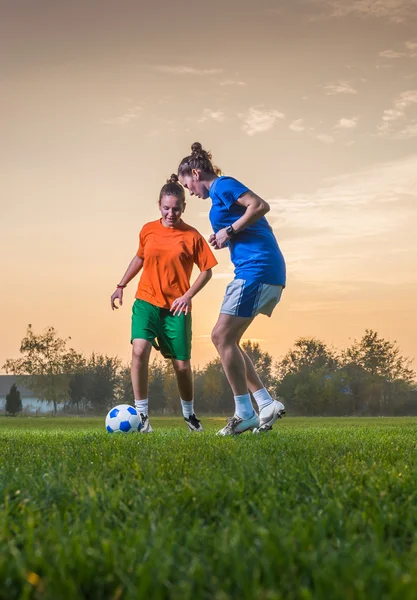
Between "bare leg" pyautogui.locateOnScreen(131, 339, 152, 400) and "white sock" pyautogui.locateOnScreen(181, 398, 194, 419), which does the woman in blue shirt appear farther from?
"white sock" pyautogui.locateOnScreen(181, 398, 194, 419)

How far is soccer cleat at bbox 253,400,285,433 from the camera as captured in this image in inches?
275

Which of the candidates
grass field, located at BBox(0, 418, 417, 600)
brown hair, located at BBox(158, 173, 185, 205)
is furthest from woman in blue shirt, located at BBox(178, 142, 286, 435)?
grass field, located at BBox(0, 418, 417, 600)

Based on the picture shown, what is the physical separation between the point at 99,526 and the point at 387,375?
58.8m

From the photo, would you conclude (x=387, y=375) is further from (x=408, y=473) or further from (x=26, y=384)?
(x=408, y=473)

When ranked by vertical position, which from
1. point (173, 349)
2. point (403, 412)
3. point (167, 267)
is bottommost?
point (403, 412)

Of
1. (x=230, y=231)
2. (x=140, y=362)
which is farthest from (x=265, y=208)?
(x=140, y=362)

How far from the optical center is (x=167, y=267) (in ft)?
29.3

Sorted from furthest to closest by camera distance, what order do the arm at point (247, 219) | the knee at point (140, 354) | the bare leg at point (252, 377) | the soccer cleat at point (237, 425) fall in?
the knee at point (140, 354)
the bare leg at point (252, 377)
the soccer cleat at point (237, 425)
the arm at point (247, 219)

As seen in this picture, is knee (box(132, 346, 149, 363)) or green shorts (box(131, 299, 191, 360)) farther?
green shorts (box(131, 299, 191, 360))

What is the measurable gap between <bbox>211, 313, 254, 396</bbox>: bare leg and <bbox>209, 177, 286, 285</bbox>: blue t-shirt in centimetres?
48

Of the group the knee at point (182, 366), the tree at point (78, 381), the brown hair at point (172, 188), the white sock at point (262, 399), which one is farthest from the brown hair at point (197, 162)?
the tree at point (78, 381)

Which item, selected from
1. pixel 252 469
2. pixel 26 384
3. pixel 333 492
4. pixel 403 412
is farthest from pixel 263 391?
pixel 26 384

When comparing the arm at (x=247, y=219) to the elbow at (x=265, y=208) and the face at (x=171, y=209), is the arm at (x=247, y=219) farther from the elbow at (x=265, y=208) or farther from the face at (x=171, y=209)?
the face at (x=171, y=209)

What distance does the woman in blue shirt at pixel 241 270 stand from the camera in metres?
6.62
